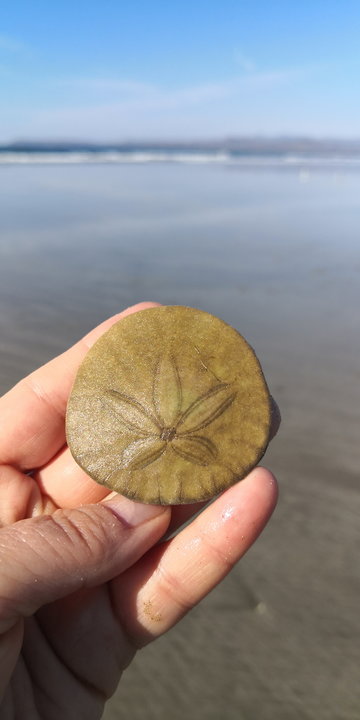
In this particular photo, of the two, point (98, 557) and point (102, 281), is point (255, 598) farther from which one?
point (102, 281)

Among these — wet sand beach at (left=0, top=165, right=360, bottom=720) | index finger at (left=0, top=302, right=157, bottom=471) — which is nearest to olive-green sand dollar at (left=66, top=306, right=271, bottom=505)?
index finger at (left=0, top=302, right=157, bottom=471)

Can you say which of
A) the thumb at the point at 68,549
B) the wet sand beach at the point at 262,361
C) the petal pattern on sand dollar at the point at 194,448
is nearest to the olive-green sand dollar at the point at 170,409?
the petal pattern on sand dollar at the point at 194,448

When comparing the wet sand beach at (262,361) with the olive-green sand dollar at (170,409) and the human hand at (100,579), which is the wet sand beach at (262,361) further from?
the olive-green sand dollar at (170,409)

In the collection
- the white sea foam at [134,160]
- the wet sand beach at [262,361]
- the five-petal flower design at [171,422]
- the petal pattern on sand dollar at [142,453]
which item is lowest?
the wet sand beach at [262,361]

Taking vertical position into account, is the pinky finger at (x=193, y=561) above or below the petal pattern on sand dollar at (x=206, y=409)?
below

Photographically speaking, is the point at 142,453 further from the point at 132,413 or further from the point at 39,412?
the point at 39,412

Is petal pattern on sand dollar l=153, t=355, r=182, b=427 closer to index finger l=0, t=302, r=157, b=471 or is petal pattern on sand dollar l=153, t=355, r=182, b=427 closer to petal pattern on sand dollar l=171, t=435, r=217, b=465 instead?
petal pattern on sand dollar l=171, t=435, r=217, b=465
